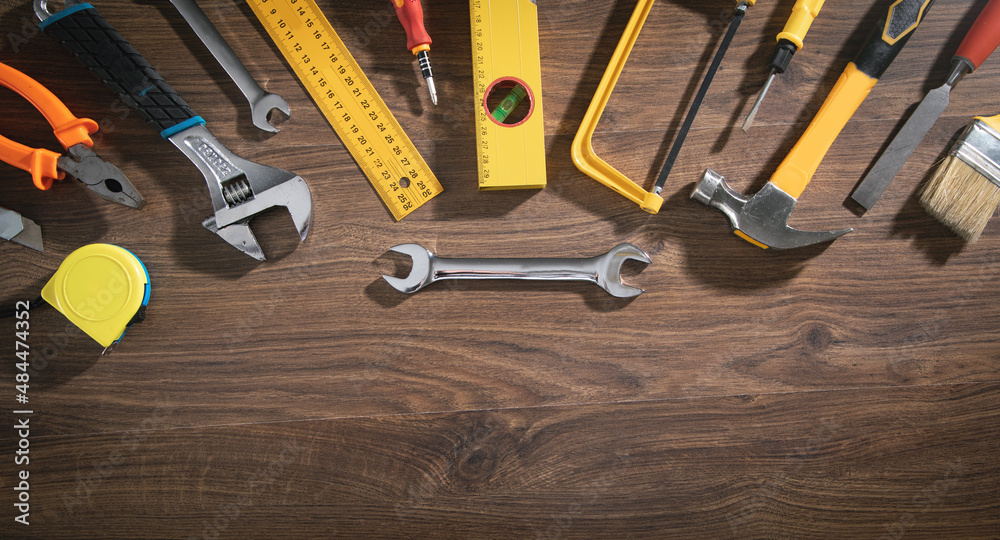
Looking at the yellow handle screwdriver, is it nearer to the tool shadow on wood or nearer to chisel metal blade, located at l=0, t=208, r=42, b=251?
the tool shadow on wood

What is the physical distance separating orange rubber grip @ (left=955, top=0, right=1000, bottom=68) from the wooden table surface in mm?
63

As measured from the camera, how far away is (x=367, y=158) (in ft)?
4.20

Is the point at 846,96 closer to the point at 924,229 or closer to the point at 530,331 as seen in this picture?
the point at 924,229

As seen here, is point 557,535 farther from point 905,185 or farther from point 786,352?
point 905,185

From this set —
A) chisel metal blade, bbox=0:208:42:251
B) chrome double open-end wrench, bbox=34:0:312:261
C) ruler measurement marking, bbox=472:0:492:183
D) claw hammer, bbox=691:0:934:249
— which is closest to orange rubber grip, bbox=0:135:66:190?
chisel metal blade, bbox=0:208:42:251

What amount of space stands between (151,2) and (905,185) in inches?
82.4

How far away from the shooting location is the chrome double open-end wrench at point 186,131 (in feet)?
3.89

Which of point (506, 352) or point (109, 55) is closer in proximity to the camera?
point (109, 55)

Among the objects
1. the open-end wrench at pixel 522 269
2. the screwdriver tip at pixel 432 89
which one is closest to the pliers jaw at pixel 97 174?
the open-end wrench at pixel 522 269

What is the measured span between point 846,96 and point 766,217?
0.38 meters

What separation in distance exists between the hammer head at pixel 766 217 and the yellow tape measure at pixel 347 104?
0.76 meters

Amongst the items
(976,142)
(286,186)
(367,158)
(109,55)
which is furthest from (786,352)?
(109,55)

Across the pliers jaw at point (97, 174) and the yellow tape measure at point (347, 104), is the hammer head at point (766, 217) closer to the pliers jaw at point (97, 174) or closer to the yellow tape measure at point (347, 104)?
the yellow tape measure at point (347, 104)

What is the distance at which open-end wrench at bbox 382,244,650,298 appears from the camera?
126 centimetres
